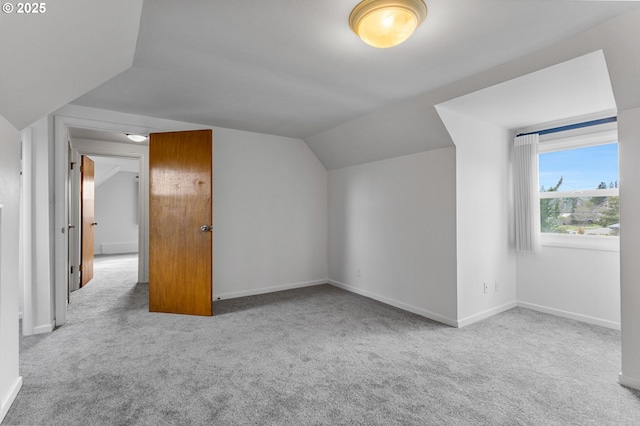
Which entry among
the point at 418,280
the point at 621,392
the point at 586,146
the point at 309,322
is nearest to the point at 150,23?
the point at 309,322

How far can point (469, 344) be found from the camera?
2586 millimetres

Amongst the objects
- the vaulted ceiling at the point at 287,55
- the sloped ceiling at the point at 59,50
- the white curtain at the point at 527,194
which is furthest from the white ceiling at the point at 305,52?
the white curtain at the point at 527,194

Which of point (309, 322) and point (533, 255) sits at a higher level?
point (533, 255)

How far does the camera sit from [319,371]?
2.14 m

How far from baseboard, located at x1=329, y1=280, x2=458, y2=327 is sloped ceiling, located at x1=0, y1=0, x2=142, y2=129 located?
3466 mm

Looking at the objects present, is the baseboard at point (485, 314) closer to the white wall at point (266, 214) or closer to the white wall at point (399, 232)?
the white wall at point (399, 232)

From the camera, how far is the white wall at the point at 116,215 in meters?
7.75

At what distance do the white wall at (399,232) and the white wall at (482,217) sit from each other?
0.44ft

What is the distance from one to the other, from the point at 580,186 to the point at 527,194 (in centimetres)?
48

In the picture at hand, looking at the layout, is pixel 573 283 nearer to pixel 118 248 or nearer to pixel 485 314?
pixel 485 314

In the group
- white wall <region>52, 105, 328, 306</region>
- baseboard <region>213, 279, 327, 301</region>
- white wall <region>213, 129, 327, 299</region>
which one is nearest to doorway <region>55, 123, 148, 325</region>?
white wall <region>52, 105, 328, 306</region>

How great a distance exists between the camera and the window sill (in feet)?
9.76

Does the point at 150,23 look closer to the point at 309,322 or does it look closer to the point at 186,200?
the point at 186,200

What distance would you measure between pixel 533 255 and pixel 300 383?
313 centimetres
